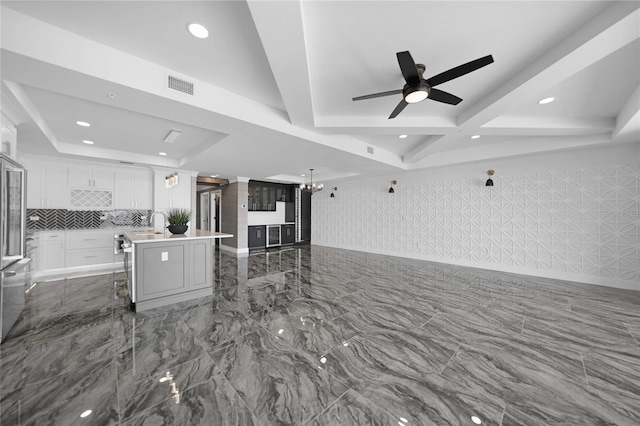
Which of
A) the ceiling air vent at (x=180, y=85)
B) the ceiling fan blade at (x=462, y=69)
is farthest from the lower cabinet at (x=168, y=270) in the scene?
the ceiling fan blade at (x=462, y=69)

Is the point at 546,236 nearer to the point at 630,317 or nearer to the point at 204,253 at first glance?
the point at 630,317

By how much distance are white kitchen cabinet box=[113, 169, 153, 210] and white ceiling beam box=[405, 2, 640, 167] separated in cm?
734

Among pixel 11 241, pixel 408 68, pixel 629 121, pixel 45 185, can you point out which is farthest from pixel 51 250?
pixel 629 121

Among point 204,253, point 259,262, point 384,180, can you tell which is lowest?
point 259,262

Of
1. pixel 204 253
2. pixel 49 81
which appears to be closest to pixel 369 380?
pixel 204 253

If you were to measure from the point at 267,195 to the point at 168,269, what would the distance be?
6.00 metres

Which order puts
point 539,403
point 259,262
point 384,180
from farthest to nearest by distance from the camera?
point 384,180
point 259,262
point 539,403

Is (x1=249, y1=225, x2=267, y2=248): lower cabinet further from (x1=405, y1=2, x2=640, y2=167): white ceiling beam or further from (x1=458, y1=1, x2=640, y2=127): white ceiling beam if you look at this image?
(x1=458, y1=1, x2=640, y2=127): white ceiling beam

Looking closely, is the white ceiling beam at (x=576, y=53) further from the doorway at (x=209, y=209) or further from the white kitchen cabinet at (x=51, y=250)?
the doorway at (x=209, y=209)

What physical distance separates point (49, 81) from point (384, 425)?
385 centimetres

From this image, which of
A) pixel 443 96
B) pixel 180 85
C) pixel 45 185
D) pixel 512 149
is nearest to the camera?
pixel 443 96

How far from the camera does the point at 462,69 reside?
1.95 metres

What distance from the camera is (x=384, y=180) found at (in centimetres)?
776

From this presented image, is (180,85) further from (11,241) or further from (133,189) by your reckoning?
(133,189)
